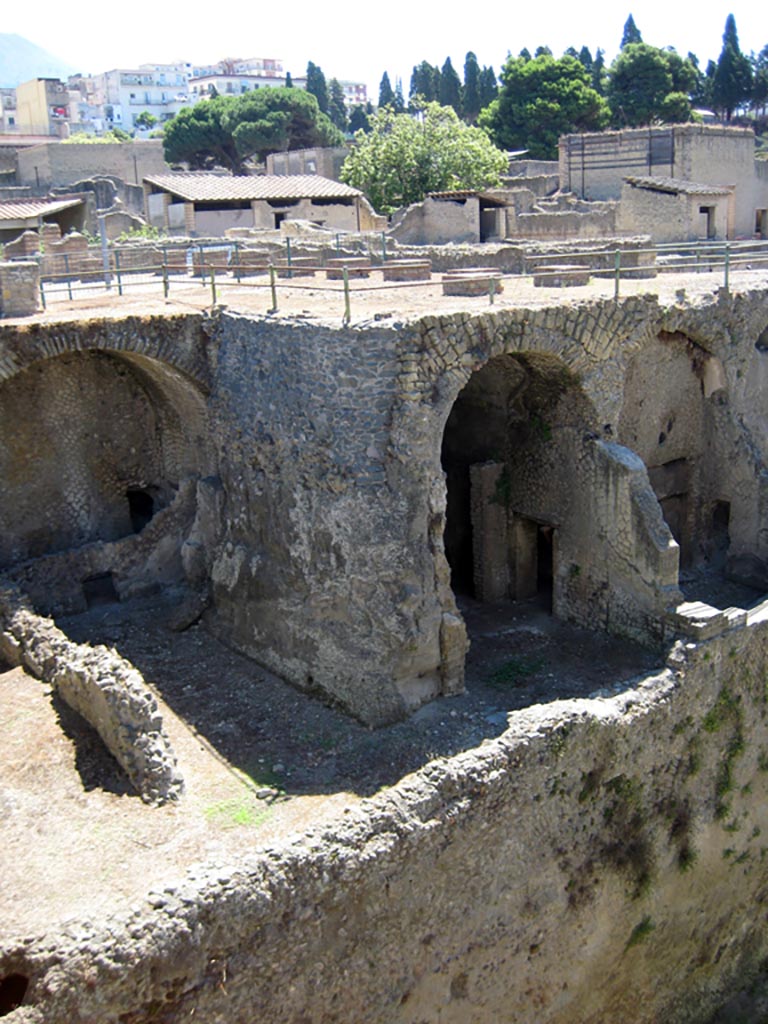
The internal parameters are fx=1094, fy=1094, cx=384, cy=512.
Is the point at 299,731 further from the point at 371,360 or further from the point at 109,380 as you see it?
the point at 109,380

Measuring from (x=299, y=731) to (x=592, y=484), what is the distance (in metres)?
4.47

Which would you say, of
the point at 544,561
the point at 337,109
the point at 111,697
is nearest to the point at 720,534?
the point at 544,561

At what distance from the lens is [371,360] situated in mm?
10945

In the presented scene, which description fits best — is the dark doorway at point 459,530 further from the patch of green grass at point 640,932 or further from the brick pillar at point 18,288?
the brick pillar at point 18,288

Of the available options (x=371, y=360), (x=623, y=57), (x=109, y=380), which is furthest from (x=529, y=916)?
(x=623, y=57)

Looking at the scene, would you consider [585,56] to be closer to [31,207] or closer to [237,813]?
[31,207]

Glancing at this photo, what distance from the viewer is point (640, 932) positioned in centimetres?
1128

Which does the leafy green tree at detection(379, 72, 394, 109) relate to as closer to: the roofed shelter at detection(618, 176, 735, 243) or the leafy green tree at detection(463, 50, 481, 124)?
the leafy green tree at detection(463, 50, 481, 124)

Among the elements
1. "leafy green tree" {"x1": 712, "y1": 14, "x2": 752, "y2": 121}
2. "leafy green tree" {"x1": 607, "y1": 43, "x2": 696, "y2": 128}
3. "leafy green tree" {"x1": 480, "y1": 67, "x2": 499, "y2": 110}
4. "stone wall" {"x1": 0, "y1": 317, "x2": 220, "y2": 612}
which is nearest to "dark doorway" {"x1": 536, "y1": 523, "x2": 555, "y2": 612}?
"stone wall" {"x1": 0, "y1": 317, "x2": 220, "y2": 612}

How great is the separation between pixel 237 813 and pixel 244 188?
23675 millimetres

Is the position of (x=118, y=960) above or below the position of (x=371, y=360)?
below

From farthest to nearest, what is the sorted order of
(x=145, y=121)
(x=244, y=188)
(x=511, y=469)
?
(x=145, y=121)
(x=244, y=188)
(x=511, y=469)

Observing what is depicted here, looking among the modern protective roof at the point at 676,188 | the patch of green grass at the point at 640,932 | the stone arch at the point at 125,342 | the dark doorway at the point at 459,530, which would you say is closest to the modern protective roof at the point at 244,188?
the modern protective roof at the point at 676,188

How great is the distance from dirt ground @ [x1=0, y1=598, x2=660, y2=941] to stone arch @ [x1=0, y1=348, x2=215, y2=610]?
63 cm
